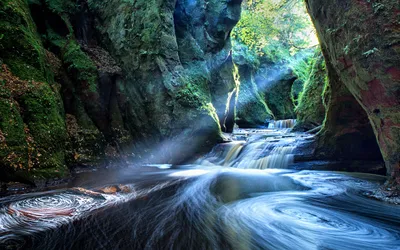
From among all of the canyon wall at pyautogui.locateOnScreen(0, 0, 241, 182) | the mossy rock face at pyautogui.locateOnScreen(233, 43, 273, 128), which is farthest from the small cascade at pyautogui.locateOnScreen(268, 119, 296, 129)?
the canyon wall at pyautogui.locateOnScreen(0, 0, 241, 182)

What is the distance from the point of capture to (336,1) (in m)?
5.21

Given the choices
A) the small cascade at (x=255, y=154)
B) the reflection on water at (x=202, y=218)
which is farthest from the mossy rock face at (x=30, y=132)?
the small cascade at (x=255, y=154)

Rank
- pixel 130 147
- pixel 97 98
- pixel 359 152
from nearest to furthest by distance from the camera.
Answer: pixel 359 152 < pixel 97 98 < pixel 130 147

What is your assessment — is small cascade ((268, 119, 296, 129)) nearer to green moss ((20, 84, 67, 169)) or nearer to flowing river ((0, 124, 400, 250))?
flowing river ((0, 124, 400, 250))

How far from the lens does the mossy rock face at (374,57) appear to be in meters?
4.27

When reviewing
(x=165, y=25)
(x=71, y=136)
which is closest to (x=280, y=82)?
(x=165, y=25)

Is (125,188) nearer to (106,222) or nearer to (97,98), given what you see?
(106,222)

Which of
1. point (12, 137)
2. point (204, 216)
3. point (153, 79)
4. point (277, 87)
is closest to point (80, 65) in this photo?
point (153, 79)

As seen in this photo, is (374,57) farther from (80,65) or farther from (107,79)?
(80,65)

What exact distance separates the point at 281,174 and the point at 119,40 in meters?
8.33

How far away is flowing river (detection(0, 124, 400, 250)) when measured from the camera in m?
2.88

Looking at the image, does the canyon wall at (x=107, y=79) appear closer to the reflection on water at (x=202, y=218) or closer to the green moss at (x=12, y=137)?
the green moss at (x=12, y=137)

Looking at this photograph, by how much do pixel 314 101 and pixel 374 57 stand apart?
8473mm

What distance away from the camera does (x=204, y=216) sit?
3.81 metres
